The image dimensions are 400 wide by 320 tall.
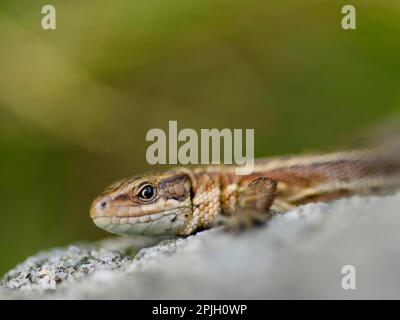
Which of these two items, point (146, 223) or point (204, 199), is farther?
point (204, 199)

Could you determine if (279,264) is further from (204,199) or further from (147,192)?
(204,199)

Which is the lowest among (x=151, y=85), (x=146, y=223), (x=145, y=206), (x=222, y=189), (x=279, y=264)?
(x=279, y=264)

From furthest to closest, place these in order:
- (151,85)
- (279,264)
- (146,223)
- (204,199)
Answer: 1. (151,85)
2. (204,199)
3. (146,223)
4. (279,264)

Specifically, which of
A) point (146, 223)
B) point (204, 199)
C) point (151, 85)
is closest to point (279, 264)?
point (146, 223)

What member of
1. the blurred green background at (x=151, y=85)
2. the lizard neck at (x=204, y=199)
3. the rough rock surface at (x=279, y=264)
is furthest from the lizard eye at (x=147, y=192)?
the blurred green background at (x=151, y=85)

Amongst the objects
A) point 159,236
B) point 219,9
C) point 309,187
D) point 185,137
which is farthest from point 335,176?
point 219,9

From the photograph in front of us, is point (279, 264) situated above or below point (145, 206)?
below

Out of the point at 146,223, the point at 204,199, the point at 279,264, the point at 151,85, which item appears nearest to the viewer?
the point at 279,264
